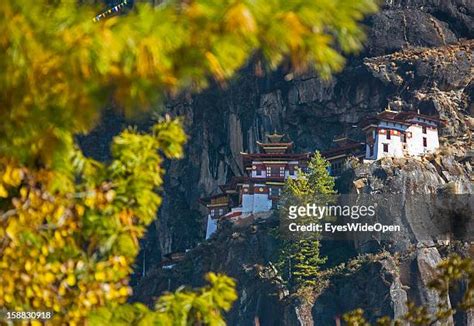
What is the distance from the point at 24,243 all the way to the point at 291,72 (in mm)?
2068

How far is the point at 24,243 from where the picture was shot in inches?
221

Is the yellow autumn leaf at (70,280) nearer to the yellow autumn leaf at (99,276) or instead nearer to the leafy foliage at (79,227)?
the leafy foliage at (79,227)

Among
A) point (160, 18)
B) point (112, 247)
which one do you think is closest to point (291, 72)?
point (160, 18)

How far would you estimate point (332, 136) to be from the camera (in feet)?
222

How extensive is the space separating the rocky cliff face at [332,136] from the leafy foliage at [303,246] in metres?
1.33

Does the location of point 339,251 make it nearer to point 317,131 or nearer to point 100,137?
point 317,131

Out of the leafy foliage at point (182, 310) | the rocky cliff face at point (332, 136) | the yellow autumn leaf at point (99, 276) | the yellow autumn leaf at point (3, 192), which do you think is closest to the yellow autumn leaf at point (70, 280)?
the yellow autumn leaf at point (99, 276)

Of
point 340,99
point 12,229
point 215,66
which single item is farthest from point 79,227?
point 340,99

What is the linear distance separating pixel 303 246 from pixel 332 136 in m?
14.8

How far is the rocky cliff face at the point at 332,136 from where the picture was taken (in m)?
52.7

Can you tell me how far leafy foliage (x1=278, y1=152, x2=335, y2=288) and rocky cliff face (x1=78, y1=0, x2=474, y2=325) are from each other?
4.35 ft

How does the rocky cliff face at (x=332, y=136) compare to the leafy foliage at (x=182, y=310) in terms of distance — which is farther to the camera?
the rocky cliff face at (x=332, y=136)

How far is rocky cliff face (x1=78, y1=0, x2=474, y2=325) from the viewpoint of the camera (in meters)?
52.7

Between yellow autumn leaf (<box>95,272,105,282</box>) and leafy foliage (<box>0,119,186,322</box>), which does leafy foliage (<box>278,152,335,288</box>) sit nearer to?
leafy foliage (<box>0,119,186,322</box>)
